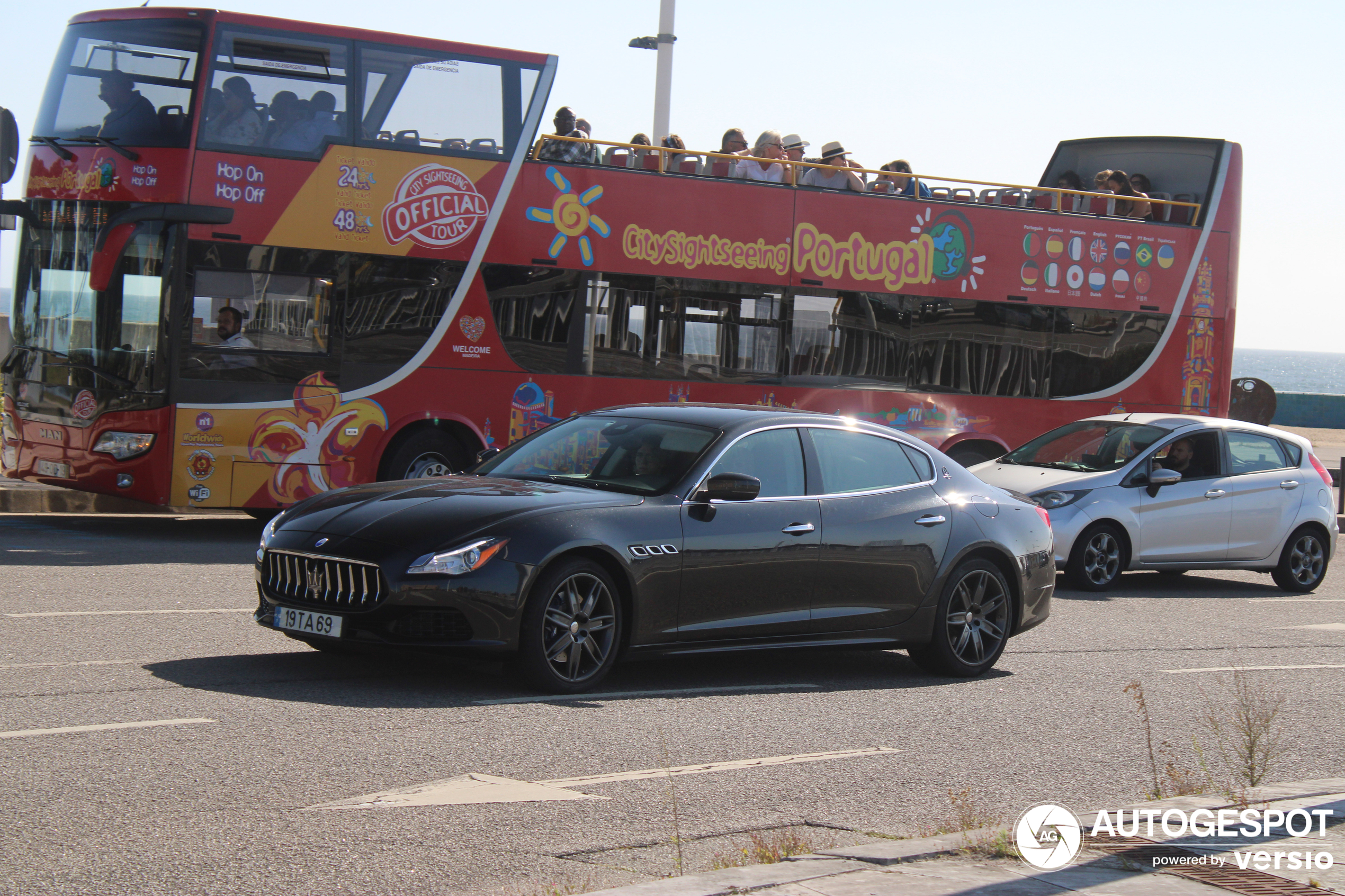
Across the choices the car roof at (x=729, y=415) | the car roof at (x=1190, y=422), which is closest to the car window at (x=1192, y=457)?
the car roof at (x=1190, y=422)

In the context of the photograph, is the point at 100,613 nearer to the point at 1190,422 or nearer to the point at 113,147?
the point at 113,147

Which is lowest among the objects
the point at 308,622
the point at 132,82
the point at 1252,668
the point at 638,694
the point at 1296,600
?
the point at 1296,600

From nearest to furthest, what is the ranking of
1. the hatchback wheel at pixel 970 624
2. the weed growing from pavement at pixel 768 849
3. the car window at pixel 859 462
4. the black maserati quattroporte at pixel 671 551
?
the weed growing from pavement at pixel 768 849, the black maserati quattroporte at pixel 671 551, the car window at pixel 859 462, the hatchback wheel at pixel 970 624

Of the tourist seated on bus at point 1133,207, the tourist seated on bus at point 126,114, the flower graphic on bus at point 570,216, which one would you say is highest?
the tourist seated on bus at point 1133,207

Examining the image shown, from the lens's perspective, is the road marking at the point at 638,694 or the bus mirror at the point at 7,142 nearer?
the road marking at the point at 638,694

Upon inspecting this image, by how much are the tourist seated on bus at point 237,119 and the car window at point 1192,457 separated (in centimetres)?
926

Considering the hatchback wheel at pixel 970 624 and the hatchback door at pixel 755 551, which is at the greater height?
the hatchback door at pixel 755 551

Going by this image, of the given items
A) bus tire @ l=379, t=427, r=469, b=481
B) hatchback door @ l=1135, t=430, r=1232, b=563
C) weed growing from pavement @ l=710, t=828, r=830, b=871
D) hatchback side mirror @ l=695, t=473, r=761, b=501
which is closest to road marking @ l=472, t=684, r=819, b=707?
hatchback side mirror @ l=695, t=473, r=761, b=501

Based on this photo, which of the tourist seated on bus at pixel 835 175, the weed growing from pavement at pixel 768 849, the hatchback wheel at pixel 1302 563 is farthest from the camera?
the tourist seated on bus at pixel 835 175

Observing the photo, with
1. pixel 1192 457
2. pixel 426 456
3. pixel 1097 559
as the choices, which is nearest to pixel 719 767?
pixel 1097 559

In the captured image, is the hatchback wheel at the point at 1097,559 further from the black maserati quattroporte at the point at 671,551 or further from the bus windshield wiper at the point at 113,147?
the bus windshield wiper at the point at 113,147

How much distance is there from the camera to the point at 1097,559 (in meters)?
14.5

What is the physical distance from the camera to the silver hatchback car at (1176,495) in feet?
47.4

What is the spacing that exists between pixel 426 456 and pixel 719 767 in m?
9.36
